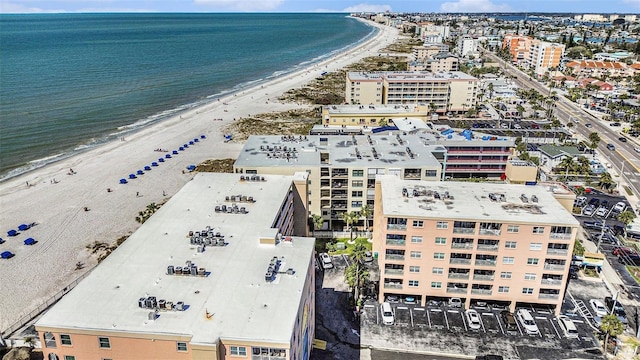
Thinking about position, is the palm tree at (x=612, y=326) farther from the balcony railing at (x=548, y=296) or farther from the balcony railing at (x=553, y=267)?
the balcony railing at (x=553, y=267)

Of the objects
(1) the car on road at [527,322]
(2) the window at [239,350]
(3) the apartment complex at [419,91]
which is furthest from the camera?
(3) the apartment complex at [419,91]

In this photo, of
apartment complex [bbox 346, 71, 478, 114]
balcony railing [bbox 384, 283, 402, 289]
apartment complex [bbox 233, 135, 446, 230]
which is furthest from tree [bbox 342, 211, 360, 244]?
apartment complex [bbox 346, 71, 478, 114]

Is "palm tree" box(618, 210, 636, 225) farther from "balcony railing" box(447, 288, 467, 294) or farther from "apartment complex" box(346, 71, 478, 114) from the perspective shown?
"apartment complex" box(346, 71, 478, 114)

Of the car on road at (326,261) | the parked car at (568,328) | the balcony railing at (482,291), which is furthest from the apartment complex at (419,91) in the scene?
the parked car at (568,328)

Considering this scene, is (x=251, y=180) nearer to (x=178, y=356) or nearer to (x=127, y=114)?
(x=178, y=356)

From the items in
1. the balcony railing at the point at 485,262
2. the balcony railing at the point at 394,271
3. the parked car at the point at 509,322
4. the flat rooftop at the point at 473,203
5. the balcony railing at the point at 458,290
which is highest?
the flat rooftop at the point at 473,203

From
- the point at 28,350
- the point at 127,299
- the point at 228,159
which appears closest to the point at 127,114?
the point at 228,159

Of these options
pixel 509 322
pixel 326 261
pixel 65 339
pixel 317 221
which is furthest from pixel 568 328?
pixel 65 339
